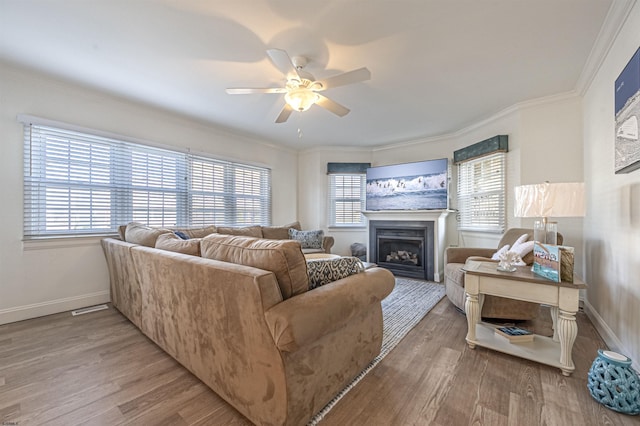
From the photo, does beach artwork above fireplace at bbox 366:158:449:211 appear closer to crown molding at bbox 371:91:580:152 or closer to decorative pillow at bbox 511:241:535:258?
crown molding at bbox 371:91:580:152

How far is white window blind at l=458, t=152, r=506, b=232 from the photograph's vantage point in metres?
3.77

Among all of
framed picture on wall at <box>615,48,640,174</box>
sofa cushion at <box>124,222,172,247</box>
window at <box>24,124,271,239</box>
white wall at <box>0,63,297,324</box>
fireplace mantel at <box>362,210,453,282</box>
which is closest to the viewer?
framed picture on wall at <box>615,48,640,174</box>

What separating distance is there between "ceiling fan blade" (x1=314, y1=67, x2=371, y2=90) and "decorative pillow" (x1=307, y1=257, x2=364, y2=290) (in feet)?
4.78

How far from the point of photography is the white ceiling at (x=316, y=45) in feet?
6.14

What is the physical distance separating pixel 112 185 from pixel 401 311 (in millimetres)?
3844

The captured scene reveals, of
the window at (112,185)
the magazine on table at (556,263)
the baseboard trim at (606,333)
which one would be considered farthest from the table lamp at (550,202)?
the window at (112,185)

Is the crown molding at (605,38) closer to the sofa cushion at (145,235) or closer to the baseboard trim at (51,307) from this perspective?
the sofa cushion at (145,235)

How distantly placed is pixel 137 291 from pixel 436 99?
391cm

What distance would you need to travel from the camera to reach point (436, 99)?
3.32 meters

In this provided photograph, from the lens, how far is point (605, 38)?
2.13m

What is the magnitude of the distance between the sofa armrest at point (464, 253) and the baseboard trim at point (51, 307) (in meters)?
4.33

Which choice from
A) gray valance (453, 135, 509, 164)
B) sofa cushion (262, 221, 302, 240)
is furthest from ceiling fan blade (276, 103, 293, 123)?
gray valance (453, 135, 509, 164)

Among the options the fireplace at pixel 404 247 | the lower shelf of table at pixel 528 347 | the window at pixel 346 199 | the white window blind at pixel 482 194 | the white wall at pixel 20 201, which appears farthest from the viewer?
the window at pixel 346 199

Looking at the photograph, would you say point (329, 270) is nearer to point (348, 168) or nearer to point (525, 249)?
point (525, 249)
